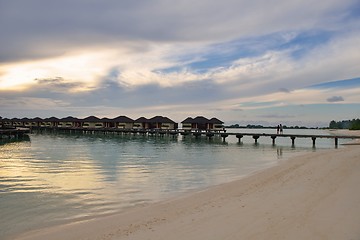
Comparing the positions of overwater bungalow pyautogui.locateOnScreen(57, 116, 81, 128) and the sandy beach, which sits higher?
overwater bungalow pyautogui.locateOnScreen(57, 116, 81, 128)

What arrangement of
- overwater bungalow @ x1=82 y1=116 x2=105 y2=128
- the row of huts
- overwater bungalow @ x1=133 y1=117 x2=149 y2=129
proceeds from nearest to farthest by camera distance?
the row of huts → overwater bungalow @ x1=133 y1=117 x2=149 y2=129 → overwater bungalow @ x1=82 y1=116 x2=105 y2=128

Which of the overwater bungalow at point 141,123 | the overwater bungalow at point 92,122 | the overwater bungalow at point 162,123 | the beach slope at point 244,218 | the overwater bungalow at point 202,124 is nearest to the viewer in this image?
the beach slope at point 244,218

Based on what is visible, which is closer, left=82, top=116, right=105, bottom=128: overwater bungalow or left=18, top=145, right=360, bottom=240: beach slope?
left=18, top=145, right=360, bottom=240: beach slope

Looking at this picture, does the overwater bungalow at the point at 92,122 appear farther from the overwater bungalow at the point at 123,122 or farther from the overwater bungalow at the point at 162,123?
the overwater bungalow at the point at 162,123

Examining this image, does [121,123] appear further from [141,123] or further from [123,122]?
[141,123]

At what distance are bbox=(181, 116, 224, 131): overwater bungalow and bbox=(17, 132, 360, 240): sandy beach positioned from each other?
57.9 metres

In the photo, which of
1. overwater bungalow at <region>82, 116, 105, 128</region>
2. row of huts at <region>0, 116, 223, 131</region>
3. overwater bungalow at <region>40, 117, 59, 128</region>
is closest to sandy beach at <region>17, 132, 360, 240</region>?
row of huts at <region>0, 116, 223, 131</region>

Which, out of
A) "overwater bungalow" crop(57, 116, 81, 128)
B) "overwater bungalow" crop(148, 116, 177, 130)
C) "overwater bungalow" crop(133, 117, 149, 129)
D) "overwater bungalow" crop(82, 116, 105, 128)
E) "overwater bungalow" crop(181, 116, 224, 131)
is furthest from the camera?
"overwater bungalow" crop(57, 116, 81, 128)

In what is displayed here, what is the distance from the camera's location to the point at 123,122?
3329 inches

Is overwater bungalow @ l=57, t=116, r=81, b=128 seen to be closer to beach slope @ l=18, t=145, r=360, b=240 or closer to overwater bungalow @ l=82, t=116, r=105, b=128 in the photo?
overwater bungalow @ l=82, t=116, r=105, b=128

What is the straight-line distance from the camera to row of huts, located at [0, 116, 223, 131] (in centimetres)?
7075

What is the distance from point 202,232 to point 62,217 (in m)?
4.96

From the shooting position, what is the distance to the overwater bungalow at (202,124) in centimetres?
7000

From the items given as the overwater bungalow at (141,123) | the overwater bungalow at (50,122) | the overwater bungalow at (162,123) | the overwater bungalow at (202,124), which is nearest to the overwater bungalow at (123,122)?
the overwater bungalow at (141,123)
